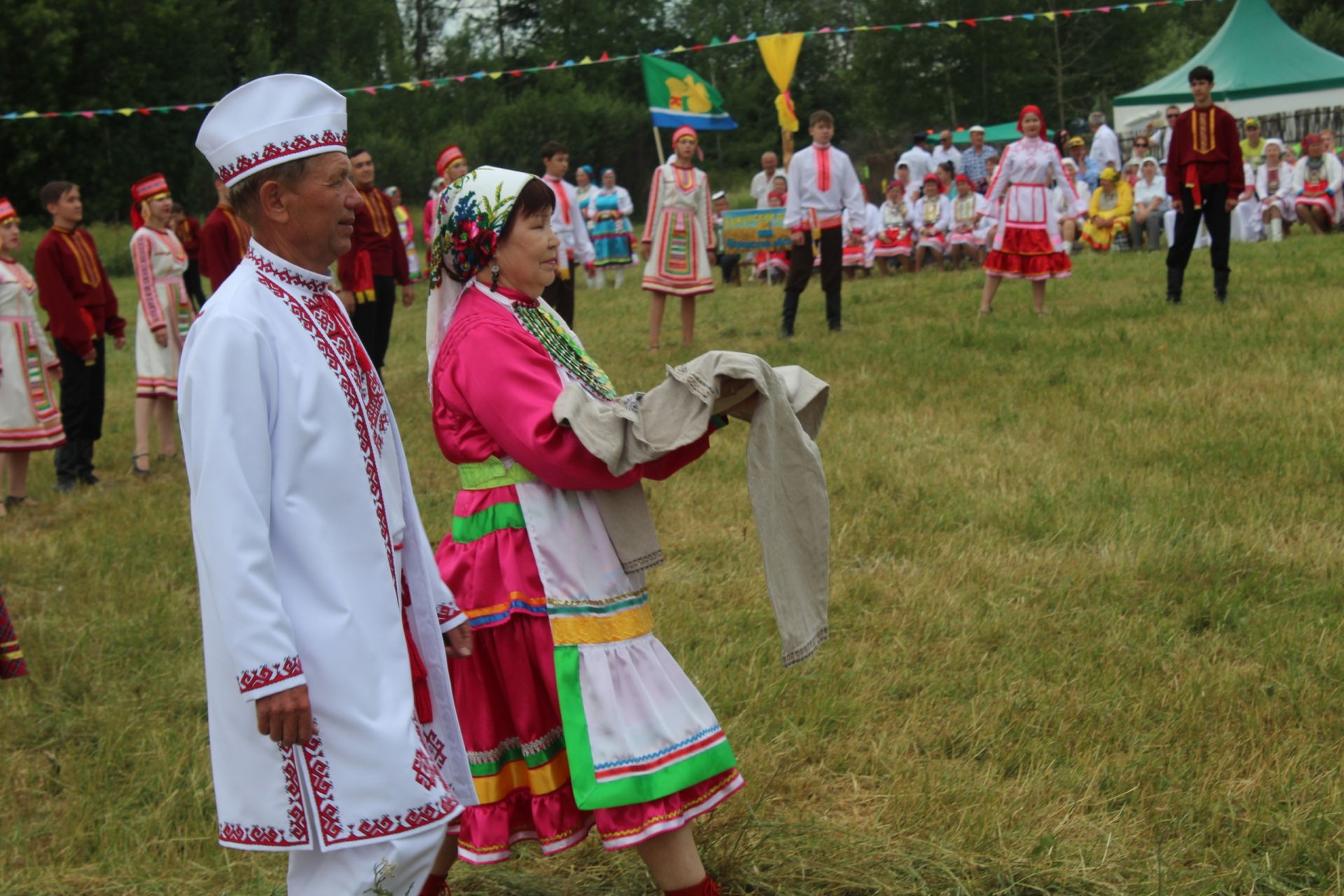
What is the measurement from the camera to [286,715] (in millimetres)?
2225

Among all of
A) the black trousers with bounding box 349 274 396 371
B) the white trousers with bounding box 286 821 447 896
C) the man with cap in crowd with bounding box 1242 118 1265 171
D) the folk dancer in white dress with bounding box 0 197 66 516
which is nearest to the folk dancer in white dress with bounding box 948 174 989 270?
the man with cap in crowd with bounding box 1242 118 1265 171

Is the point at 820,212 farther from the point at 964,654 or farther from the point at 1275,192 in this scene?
the point at 1275,192

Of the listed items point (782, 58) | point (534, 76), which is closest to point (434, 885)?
point (782, 58)

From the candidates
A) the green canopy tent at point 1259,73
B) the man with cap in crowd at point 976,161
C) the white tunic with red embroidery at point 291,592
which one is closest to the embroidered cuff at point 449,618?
the white tunic with red embroidery at point 291,592

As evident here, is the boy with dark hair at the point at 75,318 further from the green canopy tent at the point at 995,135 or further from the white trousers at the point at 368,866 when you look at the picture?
the green canopy tent at the point at 995,135

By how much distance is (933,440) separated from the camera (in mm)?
7516

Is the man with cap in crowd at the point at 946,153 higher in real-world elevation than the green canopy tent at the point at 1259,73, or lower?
lower

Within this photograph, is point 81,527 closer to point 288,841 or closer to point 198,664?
point 198,664

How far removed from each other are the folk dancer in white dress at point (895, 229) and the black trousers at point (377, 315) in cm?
922

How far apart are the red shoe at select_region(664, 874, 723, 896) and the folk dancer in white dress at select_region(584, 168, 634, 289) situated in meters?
17.9

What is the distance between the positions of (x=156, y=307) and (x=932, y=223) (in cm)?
1157

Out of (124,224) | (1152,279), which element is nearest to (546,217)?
(1152,279)

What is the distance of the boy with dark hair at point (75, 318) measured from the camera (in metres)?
8.58

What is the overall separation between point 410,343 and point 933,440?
33.1ft
